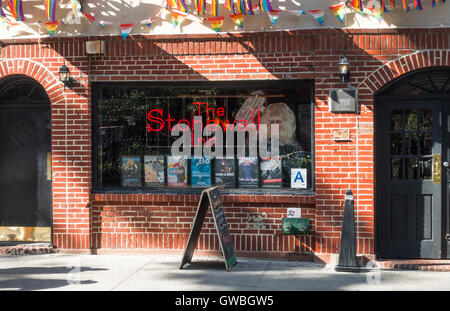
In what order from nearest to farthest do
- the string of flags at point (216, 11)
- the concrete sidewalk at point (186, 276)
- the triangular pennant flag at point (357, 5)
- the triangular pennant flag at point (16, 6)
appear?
the concrete sidewalk at point (186, 276) < the triangular pennant flag at point (357, 5) < the string of flags at point (216, 11) < the triangular pennant flag at point (16, 6)

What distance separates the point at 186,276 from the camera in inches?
319

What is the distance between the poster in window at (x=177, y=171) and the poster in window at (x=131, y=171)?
0.47 meters

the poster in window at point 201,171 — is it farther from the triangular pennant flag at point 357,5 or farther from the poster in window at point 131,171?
the triangular pennant flag at point 357,5

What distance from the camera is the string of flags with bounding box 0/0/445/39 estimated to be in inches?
344

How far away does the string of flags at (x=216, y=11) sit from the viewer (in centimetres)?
873

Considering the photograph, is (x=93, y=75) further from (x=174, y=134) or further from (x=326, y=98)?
(x=326, y=98)

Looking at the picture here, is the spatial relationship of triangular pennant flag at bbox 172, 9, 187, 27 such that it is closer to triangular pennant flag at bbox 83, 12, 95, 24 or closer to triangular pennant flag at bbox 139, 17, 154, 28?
triangular pennant flag at bbox 139, 17, 154, 28

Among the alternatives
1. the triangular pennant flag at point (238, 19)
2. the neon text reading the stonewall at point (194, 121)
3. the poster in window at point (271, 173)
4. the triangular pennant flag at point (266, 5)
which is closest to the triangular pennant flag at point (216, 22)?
the triangular pennant flag at point (238, 19)

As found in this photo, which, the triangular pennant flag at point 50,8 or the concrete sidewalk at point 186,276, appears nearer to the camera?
the concrete sidewalk at point 186,276

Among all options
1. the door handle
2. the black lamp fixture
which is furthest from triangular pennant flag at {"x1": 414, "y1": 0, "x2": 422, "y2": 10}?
the door handle

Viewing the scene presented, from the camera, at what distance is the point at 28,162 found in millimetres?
9945

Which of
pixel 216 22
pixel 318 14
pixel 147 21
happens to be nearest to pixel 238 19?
pixel 216 22

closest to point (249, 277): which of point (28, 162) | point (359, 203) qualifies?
point (359, 203)

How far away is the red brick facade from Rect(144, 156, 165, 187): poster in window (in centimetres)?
33
